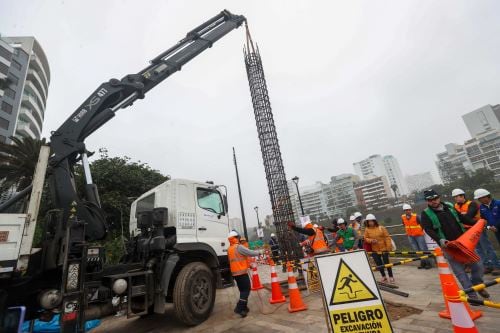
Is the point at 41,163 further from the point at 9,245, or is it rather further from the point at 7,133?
the point at 7,133

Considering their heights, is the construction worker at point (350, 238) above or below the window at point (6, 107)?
below

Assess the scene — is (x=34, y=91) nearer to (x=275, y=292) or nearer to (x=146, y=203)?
(x=146, y=203)

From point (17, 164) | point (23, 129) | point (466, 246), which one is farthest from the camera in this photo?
point (23, 129)

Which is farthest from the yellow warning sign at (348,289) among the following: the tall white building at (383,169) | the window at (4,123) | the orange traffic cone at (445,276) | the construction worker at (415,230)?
the tall white building at (383,169)

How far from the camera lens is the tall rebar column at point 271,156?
14.3m

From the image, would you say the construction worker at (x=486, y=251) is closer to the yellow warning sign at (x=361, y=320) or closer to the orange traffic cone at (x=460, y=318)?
the orange traffic cone at (x=460, y=318)

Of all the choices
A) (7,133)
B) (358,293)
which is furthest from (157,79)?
(7,133)

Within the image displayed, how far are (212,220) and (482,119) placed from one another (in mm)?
A: 131994

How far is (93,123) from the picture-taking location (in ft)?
20.0

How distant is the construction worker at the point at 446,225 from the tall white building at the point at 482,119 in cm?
12441

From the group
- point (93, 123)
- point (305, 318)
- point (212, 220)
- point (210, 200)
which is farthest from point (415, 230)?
point (93, 123)

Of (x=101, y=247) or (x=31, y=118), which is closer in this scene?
(x=101, y=247)

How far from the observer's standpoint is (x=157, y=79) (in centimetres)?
776

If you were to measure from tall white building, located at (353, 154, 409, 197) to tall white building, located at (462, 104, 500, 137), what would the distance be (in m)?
55.0
